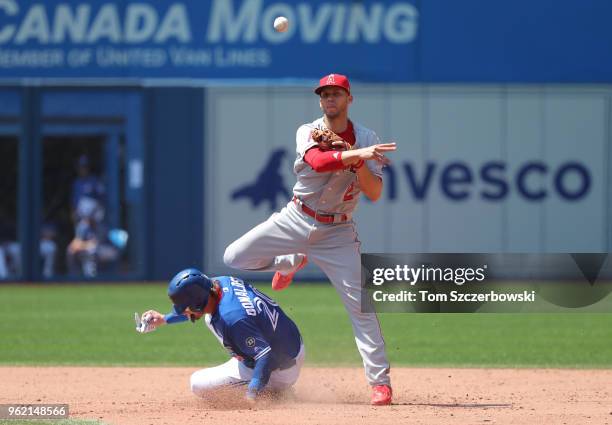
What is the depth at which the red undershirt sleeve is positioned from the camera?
6.88 meters

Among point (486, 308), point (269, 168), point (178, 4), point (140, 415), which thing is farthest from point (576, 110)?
point (140, 415)

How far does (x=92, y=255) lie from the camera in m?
19.3

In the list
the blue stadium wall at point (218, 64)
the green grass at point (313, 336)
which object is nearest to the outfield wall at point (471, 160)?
the blue stadium wall at point (218, 64)

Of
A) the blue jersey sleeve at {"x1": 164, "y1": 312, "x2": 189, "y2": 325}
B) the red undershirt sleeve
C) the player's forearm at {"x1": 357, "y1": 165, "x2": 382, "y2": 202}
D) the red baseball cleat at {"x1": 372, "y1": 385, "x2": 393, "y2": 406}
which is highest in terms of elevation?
the red undershirt sleeve

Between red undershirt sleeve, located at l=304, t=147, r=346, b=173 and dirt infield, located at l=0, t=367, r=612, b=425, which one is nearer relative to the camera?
dirt infield, located at l=0, t=367, r=612, b=425

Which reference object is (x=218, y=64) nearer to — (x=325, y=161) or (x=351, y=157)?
(x=325, y=161)

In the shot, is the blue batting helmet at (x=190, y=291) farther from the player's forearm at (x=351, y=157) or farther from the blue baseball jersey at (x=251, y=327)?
the player's forearm at (x=351, y=157)

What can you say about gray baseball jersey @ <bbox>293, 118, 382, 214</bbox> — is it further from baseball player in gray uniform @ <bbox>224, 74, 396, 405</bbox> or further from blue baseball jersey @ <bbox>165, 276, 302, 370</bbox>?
blue baseball jersey @ <bbox>165, 276, 302, 370</bbox>

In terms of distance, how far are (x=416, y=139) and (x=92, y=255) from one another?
5649 mm

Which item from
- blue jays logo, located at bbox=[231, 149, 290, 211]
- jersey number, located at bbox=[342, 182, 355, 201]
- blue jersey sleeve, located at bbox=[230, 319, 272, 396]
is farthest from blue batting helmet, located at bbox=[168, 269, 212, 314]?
blue jays logo, located at bbox=[231, 149, 290, 211]

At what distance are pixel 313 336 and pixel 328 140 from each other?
5369 millimetres

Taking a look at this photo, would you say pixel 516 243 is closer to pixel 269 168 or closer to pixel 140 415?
pixel 269 168

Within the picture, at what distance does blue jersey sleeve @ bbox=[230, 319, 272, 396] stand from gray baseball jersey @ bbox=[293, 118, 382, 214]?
910 mm

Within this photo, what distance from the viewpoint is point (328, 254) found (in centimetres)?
739
